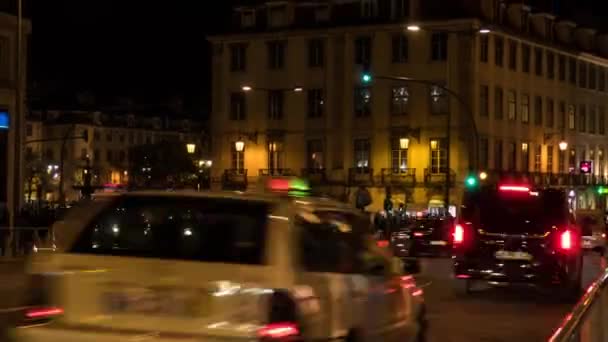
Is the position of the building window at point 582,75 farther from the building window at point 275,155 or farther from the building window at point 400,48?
the building window at point 275,155

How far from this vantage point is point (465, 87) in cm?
6862

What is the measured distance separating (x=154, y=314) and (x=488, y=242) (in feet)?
40.7

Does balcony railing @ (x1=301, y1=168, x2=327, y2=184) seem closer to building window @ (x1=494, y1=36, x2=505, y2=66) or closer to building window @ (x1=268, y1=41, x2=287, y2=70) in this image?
building window @ (x1=268, y1=41, x2=287, y2=70)

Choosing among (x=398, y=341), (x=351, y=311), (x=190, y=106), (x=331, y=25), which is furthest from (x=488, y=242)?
(x=190, y=106)

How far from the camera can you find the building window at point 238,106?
76.9 m

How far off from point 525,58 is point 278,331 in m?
70.4

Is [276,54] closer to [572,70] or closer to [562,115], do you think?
[562,115]

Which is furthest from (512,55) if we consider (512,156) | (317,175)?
(317,175)

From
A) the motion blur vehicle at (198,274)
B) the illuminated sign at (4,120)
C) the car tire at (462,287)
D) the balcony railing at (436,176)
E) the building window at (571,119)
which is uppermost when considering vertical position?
the building window at (571,119)

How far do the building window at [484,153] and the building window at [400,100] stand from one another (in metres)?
5.18

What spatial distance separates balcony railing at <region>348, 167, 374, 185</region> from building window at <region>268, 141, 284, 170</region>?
531cm

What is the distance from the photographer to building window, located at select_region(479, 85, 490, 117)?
70.2 meters

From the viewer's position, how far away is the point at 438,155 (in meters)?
69.9

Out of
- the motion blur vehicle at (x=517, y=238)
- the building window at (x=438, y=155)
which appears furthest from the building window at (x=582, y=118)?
the motion blur vehicle at (x=517, y=238)
